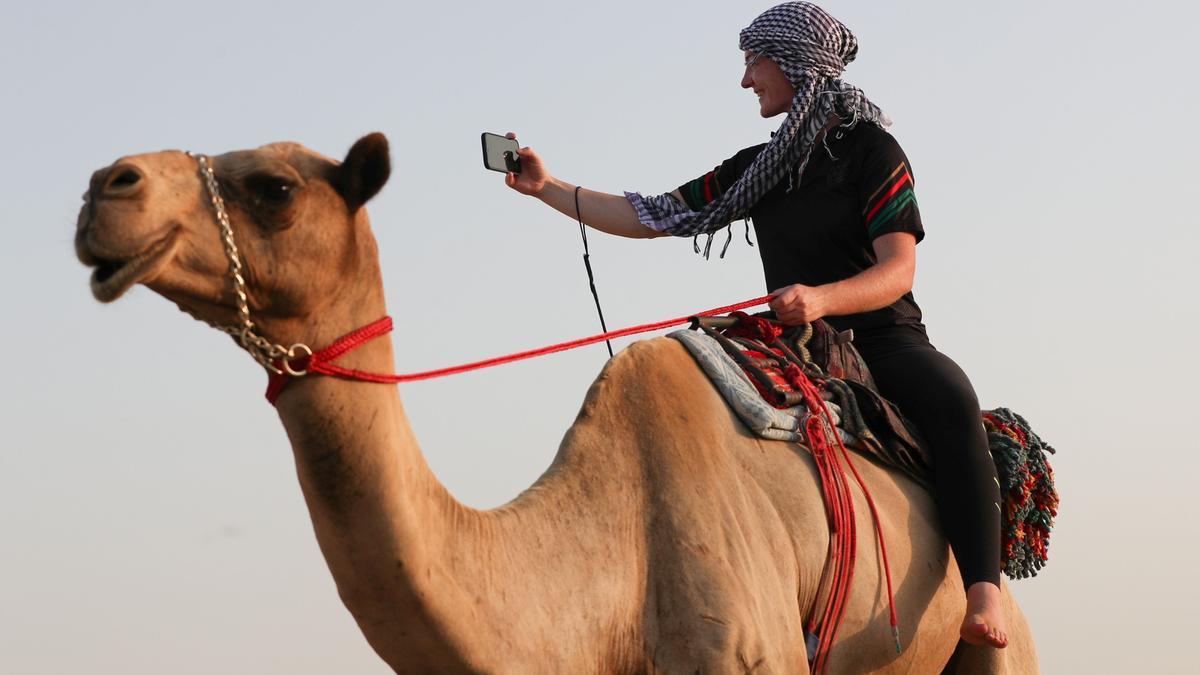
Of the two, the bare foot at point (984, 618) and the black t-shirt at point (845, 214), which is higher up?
the black t-shirt at point (845, 214)

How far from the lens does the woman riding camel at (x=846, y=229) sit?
6.16m

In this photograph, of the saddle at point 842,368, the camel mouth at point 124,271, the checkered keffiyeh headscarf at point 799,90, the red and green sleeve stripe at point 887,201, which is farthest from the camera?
the checkered keffiyeh headscarf at point 799,90

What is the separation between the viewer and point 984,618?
19.6 feet

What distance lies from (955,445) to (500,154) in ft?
7.12

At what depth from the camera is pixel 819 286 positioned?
611cm

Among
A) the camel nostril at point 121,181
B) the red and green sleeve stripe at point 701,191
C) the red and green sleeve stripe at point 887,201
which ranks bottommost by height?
the red and green sleeve stripe at point 887,201

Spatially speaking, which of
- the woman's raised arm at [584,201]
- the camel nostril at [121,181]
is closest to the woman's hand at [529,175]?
the woman's raised arm at [584,201]

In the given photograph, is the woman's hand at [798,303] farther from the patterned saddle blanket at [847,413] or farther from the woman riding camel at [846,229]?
the patterned saddle blanket at [847,413]

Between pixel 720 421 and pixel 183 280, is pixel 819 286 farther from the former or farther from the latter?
pixel 183 280

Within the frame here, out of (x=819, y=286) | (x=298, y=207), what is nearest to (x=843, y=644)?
(x=819, y=286)

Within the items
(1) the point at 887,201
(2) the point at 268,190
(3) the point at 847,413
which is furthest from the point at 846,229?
(2) the point at 268,190

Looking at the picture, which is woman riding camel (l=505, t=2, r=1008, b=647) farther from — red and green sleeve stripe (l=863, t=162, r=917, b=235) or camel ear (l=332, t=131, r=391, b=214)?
camel ear (l=332, t=131, r=391, b=214)

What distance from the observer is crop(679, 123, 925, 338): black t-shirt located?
6.40 m

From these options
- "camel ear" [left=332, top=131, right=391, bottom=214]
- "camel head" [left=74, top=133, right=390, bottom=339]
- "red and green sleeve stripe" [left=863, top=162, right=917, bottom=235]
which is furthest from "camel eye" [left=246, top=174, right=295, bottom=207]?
"red and green sleeve stripe" [left=863, top=162, right=917, bottom=235]
